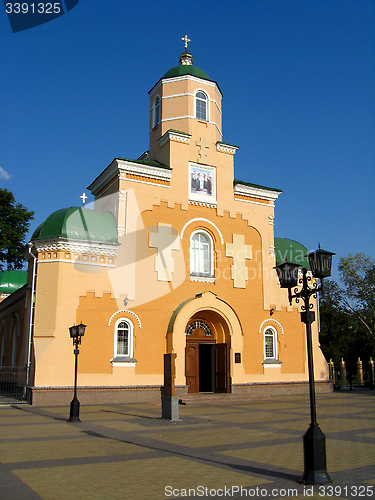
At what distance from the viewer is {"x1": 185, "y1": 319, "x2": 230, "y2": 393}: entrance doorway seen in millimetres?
23578

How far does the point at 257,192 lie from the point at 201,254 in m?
5.27

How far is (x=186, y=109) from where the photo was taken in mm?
25922

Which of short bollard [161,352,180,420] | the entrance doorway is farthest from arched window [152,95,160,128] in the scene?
short bollard [161,352,180,420]

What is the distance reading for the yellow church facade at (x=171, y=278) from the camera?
68.3 feet

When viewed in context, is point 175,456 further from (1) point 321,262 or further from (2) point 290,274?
(1) point 321,262

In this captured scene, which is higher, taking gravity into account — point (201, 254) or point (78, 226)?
point (78, 226)

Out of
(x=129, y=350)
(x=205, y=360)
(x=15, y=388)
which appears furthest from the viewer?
(x=205, y=360)

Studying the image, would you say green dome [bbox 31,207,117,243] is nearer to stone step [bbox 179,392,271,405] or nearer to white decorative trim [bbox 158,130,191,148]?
white decorative trim [bbox 158,130,191,148]

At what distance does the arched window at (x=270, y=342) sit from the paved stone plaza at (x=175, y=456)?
28.3 feet

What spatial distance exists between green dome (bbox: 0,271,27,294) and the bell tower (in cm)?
2065

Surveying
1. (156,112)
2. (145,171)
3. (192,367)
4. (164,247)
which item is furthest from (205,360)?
(156,112)

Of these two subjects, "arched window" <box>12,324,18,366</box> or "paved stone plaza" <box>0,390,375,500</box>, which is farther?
"arched window" <box>12,324,18,366</box>

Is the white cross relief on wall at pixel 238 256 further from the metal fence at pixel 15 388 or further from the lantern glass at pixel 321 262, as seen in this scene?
the lantern glass at pixel 321 262

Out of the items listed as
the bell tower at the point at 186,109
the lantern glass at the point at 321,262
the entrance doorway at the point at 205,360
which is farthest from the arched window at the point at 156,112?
the lantern glass at the point at 321,262
